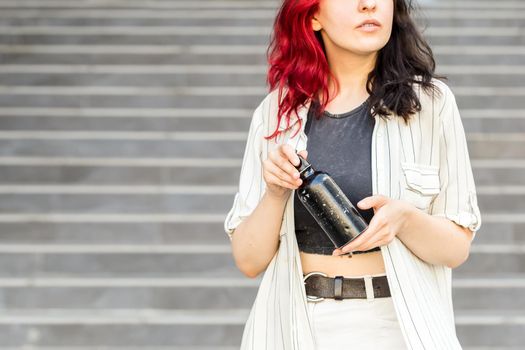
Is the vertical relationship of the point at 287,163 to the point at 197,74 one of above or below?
below

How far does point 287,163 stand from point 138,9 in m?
7.92

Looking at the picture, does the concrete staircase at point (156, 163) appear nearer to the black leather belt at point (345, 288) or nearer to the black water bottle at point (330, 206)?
the black leather belt at point (345, 288)

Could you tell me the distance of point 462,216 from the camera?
7.02 ft

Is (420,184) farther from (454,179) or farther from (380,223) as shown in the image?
(380,223)

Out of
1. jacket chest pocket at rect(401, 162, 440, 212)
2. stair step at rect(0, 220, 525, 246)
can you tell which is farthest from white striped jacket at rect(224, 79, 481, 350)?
stair step at rect(0, 220, 525, 246)

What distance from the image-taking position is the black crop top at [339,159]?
216cm

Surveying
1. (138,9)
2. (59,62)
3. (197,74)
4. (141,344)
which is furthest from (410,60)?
(138,9)

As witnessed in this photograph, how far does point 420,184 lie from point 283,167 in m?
0.31

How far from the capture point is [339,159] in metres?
2.18

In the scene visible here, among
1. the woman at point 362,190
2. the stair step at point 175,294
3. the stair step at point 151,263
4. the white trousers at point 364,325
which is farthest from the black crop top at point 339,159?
the stair step at point 151,263

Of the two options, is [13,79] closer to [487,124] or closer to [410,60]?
[487,124]

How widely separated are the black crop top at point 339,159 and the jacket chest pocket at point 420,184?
0.07m

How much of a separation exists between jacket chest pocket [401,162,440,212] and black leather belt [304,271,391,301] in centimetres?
17

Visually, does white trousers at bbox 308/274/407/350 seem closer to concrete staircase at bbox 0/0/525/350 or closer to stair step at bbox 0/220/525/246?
concrete staircase at bbox 0/0/525/350
